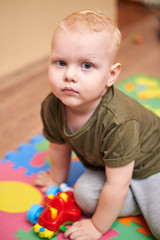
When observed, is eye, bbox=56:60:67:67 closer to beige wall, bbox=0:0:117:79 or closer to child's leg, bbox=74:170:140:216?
child's leg, bbox=74:170:140:216

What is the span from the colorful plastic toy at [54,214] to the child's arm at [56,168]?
85 millimetres

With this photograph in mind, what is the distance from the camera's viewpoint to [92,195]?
893 mm

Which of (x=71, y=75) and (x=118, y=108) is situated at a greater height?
(x=71, y=75)

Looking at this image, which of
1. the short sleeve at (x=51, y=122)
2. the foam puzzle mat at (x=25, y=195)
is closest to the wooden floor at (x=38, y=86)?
the foam puzzle mat at (x=25, y=195)

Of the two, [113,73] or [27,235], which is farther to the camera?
[27,235]

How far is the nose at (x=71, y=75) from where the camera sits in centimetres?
70

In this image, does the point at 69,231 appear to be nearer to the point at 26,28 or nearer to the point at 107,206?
the point at 107,206

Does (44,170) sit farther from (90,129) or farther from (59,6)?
(59,6)

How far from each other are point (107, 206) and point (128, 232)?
125 millimetres

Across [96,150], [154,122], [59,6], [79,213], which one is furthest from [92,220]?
[59,6]

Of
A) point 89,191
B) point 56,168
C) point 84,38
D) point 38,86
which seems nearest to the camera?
point 84,38

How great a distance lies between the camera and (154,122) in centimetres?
89

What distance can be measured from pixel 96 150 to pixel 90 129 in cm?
6

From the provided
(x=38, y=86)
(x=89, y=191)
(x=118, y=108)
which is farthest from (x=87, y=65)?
(x=38, y=86)
